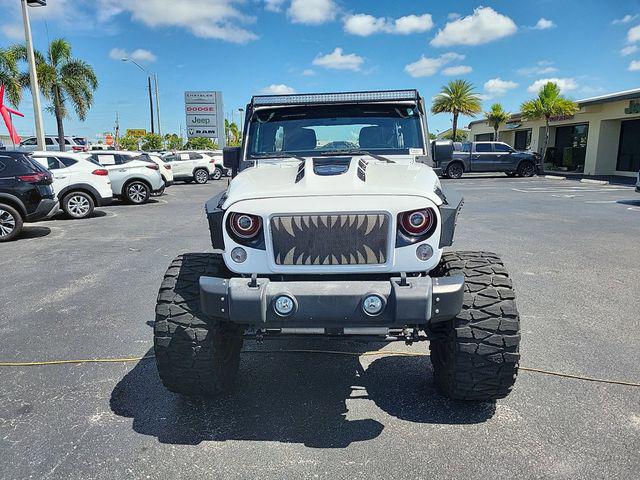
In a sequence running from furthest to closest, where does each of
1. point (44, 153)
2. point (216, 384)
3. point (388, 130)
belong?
point (44, 153) → point (388, 130) → point (216, 384)

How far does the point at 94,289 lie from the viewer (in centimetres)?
566

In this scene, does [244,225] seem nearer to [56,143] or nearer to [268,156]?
[268,156]

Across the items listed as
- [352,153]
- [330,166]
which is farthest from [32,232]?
[330,166]

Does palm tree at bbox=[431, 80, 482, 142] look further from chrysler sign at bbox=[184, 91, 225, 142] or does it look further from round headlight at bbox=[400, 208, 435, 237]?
round headlight at bbox=[400, 208, 435, 237]

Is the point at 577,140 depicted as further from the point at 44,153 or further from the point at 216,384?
the point at 216,384

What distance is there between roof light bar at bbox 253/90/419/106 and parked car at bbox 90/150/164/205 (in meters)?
11.1

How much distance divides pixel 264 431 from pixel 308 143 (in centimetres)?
237

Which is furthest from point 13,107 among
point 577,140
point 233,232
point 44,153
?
point 577,140

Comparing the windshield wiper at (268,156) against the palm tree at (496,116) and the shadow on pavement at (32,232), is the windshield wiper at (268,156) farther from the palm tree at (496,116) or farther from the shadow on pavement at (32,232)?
the palm tree at (496,116)

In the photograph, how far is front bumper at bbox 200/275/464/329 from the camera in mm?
2451

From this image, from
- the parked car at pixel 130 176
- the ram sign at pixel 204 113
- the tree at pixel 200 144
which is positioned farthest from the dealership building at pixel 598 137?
the tree at pixel 200 144

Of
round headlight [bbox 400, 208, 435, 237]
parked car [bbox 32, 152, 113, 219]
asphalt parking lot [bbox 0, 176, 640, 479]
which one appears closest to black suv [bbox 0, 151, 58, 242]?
parked car [bbox 32, 152, 113, 219]

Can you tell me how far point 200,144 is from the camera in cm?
5162

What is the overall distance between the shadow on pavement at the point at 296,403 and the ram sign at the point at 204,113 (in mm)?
45022
